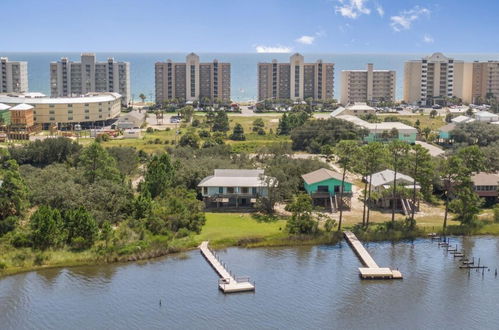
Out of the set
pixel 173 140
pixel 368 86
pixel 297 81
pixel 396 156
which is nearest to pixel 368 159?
pixel 396 156

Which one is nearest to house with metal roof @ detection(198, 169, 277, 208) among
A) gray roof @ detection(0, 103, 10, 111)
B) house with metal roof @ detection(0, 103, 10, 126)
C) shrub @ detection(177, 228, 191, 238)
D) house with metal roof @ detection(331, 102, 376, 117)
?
shrub @ detection(177, 228, 191, 238)

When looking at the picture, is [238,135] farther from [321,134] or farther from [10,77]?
[10,77]

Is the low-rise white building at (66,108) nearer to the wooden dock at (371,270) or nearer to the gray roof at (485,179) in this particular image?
the gray roof at (485,179)

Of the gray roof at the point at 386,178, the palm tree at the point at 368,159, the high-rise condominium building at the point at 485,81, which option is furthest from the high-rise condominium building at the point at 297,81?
the palm tree at the point at 368,159

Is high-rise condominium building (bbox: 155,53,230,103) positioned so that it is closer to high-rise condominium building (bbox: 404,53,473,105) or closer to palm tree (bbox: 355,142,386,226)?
high-rise condominium building (bbox: 404,53,473,105)

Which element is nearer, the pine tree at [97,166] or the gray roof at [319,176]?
the pine tree at [97,166]

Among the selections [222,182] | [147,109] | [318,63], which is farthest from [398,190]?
[318,63]
